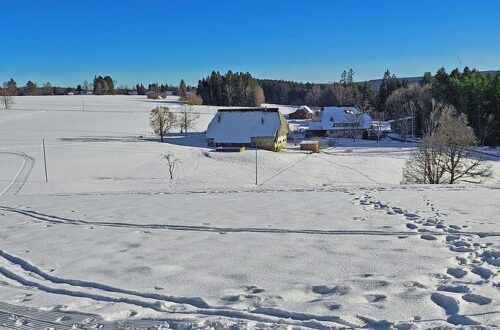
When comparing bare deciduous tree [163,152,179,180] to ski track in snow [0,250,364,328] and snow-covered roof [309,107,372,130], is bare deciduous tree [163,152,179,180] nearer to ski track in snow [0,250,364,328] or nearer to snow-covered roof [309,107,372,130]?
ski track in snow [0,250,364,328]

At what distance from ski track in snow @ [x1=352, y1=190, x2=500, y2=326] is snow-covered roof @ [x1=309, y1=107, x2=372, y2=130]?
6247 centimetres

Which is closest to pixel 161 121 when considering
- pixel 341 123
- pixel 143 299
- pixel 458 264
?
pixel 341 123

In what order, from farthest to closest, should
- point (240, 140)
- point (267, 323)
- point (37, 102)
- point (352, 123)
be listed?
point (37, 102)
point (352, 123)
point (240, 140)
point (267, 323)

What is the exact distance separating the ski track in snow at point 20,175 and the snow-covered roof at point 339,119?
46.8 metres

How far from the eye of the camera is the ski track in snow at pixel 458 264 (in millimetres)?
4961

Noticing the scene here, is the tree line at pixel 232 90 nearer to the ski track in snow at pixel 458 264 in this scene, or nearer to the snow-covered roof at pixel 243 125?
the snow-covered roof at pixel 243 125

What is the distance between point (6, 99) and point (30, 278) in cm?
Result: 9903

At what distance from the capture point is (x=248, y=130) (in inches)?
2089

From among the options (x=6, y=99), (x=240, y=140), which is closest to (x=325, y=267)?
(x=240, y=140)

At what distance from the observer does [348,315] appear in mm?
4777

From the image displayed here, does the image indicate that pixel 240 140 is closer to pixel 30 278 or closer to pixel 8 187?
pixel 8 187

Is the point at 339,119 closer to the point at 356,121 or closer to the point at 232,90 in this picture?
the point at 356,121

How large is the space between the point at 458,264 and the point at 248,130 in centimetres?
4706

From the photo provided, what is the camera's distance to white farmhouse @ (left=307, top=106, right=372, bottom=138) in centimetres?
7100
